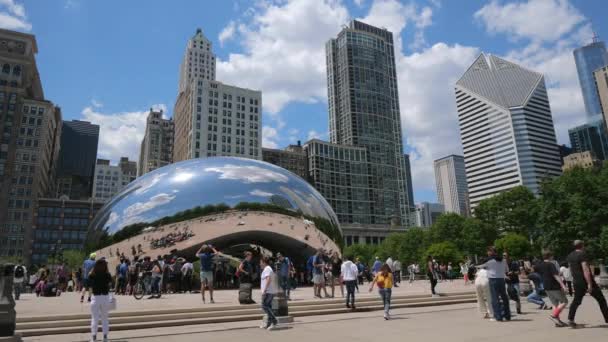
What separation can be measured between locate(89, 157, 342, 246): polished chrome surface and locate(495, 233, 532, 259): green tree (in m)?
43.4

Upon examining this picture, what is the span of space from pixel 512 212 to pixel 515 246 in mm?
7879

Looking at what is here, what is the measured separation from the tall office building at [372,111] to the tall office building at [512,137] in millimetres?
41267

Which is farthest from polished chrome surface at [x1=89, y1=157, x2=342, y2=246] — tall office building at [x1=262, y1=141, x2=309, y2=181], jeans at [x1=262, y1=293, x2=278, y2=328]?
tall office building at [x1=262, y1=141, x2=309, y2=181]

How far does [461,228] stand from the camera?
65.1 m

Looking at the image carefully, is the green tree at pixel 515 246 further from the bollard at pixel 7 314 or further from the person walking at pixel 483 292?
the bollard at pixel 7 314

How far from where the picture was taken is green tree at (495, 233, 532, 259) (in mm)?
54250

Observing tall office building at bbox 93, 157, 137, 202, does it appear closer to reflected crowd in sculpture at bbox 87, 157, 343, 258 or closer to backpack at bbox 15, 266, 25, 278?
backpack at bbox 15, 266, 25, 278

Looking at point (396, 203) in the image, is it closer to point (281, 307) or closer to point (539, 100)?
point (539, 100)

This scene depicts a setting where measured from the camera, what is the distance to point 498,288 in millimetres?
10039

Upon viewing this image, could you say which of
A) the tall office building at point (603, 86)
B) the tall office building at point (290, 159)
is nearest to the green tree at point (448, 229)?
the tall office building at point (290, 159)

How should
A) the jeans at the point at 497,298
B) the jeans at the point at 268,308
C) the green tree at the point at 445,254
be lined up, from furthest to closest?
1. the green tree at the point at 445,254
2. the jeans at the point at 497,298
3. the jeans at the point at 268,308

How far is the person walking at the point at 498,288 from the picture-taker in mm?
10000

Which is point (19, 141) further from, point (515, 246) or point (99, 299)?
point (99, 299)

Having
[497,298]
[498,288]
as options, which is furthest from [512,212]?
[498,288]
